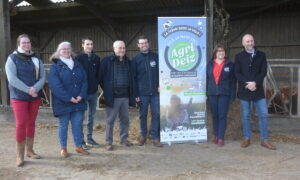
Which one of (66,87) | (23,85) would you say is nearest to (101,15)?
(66,87)

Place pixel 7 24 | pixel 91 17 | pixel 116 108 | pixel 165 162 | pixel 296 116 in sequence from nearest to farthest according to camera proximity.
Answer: pixel 165 162 → pixel 116 108 → pixel 296 116 → pixel 7 24 → pixel 91 17

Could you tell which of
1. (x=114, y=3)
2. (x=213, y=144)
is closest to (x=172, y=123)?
(x=213, y=144)

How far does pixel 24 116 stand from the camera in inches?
168

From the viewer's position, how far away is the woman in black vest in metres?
4.14

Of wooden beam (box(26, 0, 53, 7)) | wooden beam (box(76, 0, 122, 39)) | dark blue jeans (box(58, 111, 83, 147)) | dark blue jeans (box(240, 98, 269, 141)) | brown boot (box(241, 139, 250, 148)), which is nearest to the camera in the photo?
dark blue jeans (box(58, 111, 83, 147))

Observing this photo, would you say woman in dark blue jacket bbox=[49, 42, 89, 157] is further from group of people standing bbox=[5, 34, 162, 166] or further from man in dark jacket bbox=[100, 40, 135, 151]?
man in dark jacket bbox=[100, 40, 135, 151]

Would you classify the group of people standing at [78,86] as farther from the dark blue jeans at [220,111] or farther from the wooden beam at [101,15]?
the wooden beam at [101,15]

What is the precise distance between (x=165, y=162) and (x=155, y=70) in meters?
1.51

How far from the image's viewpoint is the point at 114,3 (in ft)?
43.6

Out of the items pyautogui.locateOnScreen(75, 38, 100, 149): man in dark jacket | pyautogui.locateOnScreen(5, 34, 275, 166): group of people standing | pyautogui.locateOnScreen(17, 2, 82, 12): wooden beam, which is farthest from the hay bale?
pyautogui.locateOnScreen(17, 2, 82, 12): wooden beam

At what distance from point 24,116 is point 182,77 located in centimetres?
247

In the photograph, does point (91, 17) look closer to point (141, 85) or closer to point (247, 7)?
point (247, 7)

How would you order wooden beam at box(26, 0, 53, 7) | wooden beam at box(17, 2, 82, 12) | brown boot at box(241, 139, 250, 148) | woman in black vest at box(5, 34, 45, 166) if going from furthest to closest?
1. wooden beam at box(26, 0, 53, 7)
2. wooden beam at box(17, 2, 82, 12)
3. brown boot at box(241, 139, 250, 148)
4. woman in black vest at box(5, 34, 45, 166)

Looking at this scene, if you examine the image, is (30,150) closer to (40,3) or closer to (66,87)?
(66,87)
